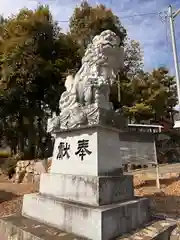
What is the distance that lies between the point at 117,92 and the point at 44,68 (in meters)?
4.67

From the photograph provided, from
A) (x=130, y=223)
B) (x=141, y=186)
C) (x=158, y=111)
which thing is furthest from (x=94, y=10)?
(x=130, y=223)

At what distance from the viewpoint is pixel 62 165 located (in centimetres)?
321

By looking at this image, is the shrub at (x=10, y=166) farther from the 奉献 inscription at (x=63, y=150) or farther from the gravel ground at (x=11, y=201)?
the 奉献 inscription at (x=63, y=150)

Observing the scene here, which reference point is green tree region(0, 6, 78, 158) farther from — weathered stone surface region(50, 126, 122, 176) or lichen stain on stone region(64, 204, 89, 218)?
lichen stain on stone region(64, 204, 89, 218)

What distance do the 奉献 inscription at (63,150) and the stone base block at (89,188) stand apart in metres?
0.29

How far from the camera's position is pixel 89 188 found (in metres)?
2.69

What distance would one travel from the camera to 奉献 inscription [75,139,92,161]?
292 centimetres

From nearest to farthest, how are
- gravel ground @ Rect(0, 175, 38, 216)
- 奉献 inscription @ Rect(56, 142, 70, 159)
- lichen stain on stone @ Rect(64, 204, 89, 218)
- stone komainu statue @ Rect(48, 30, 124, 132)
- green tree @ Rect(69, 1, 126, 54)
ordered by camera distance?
lichen stain on stone @ Rect(64, 204, 89, 218)
stone komainu statue @ Rect(48, 30, 124, 132)
奉献 inscription @ Rect(56, 142, 70, 159)
gravel ground @ Rect(0, 175, 38, 216)
green tree @ Rect(69, 1, 126, 54)

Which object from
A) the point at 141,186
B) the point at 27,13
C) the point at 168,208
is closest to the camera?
the point at 168,208

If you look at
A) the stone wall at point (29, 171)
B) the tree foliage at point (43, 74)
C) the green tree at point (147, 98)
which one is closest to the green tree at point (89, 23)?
the tree foliage at point (43, 74)

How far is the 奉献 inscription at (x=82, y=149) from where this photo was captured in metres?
2.92

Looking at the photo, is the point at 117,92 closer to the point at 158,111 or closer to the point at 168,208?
the point at 158,111

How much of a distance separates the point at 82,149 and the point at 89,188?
54 centimetres

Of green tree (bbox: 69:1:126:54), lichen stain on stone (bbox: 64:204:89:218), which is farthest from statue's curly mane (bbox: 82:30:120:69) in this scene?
green tree (bbox: 69:1:126:54)
